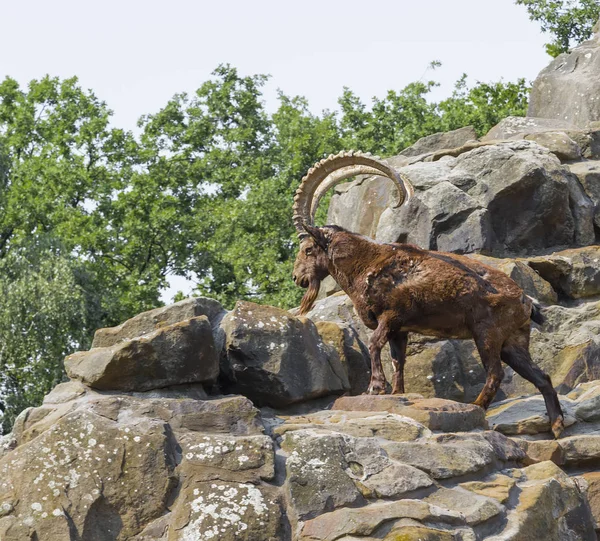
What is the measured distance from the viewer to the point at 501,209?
14.3 m

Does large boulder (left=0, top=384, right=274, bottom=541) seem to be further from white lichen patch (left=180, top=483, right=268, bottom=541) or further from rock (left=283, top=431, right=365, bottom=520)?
rock (left=283, top=431, right=365, bottom=520)

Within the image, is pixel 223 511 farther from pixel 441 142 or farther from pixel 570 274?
pixel 441 142

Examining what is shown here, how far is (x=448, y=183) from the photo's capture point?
1423 centimetres

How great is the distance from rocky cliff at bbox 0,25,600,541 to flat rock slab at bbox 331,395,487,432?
0.02 meters

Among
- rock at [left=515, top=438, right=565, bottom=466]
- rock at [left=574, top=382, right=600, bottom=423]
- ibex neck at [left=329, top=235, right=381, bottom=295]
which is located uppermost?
ibex neck at [left=329, top=235, right=381, bottom=295]

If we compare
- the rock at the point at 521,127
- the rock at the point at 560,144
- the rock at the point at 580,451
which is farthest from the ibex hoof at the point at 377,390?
the rock at the point at 521,127

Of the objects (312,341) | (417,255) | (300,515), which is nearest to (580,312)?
(417,255)

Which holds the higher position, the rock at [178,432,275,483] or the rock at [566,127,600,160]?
the rock at [566,127,600,160]

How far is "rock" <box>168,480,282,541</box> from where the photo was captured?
331 inches

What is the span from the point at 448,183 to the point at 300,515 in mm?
6628

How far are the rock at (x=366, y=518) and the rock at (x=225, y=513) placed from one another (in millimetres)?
293

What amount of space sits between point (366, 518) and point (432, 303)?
9.53ft

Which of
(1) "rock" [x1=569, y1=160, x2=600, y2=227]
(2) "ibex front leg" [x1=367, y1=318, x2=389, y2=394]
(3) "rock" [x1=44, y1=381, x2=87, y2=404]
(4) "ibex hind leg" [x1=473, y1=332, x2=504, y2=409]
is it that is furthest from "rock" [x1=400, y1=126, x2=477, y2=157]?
(3) "rock" [x1=44, y1=381, x2=87, y2=404]

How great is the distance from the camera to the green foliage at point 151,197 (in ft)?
75.8
